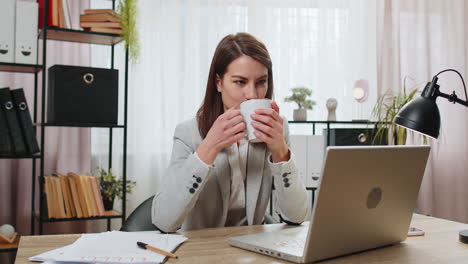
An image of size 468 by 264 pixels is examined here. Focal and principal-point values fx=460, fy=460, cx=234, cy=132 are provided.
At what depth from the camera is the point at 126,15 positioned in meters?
2.45

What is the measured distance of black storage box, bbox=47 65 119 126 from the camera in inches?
90.5

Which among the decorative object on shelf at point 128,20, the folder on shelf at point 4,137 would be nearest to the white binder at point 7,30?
the folder on shelf at point 4,137

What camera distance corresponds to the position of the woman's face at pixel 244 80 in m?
1.41

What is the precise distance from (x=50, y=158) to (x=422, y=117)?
2.25m

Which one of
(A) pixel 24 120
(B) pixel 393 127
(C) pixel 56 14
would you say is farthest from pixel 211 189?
(B) pixel 393 127

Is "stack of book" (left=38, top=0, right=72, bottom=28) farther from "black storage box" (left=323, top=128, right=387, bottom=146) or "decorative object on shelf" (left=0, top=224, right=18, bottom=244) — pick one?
"black storage box" (left=323, top=128, right=387, bottom=146)

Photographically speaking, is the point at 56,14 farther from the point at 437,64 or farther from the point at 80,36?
the point at 437,64

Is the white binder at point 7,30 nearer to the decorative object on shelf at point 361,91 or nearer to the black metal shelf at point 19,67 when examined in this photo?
the black metal shelf at point 19,67

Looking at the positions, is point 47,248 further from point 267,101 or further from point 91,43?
point 91,43

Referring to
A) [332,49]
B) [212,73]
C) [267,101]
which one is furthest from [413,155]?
[332,49]

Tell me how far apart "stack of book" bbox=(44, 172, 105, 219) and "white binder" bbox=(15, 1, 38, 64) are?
24.4 inches

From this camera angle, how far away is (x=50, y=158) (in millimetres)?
2738

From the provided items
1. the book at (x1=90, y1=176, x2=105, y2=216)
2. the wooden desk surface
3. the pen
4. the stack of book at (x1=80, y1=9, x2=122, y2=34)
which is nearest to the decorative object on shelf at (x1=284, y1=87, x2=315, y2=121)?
the stack of book at (x1=80, y1=9, x2=122, y2=34)

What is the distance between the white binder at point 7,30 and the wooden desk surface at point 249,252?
5.09ft
